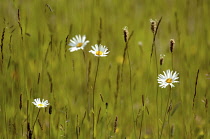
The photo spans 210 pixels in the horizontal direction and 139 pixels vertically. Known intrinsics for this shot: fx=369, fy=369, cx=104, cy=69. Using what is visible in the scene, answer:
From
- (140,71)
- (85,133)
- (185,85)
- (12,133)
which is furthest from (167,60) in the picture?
(12,133)

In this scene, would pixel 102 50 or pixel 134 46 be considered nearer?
pixel 102 50

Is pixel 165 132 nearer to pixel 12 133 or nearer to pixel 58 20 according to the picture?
pixel 12 133

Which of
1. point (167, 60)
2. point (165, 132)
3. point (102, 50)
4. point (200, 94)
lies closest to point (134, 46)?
point (167, 60)

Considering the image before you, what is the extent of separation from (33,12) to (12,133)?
1760mm

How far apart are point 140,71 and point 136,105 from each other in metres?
0.38

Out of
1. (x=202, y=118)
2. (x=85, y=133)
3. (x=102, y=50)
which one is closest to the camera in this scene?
(x=102, y=50)

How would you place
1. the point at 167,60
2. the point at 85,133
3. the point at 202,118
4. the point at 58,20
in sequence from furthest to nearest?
the point at 58,20
the point at 167,60
the point at 202,118
the point at 85,133

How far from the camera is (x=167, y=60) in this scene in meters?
2.76

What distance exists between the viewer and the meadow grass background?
6.09 feet

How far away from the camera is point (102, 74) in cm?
258

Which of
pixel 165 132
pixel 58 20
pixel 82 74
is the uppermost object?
pixel 58 20

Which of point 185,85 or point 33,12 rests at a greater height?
point 33,12

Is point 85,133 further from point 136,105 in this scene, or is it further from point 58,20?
point 58,20

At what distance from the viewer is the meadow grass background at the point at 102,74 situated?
73.0 inches
